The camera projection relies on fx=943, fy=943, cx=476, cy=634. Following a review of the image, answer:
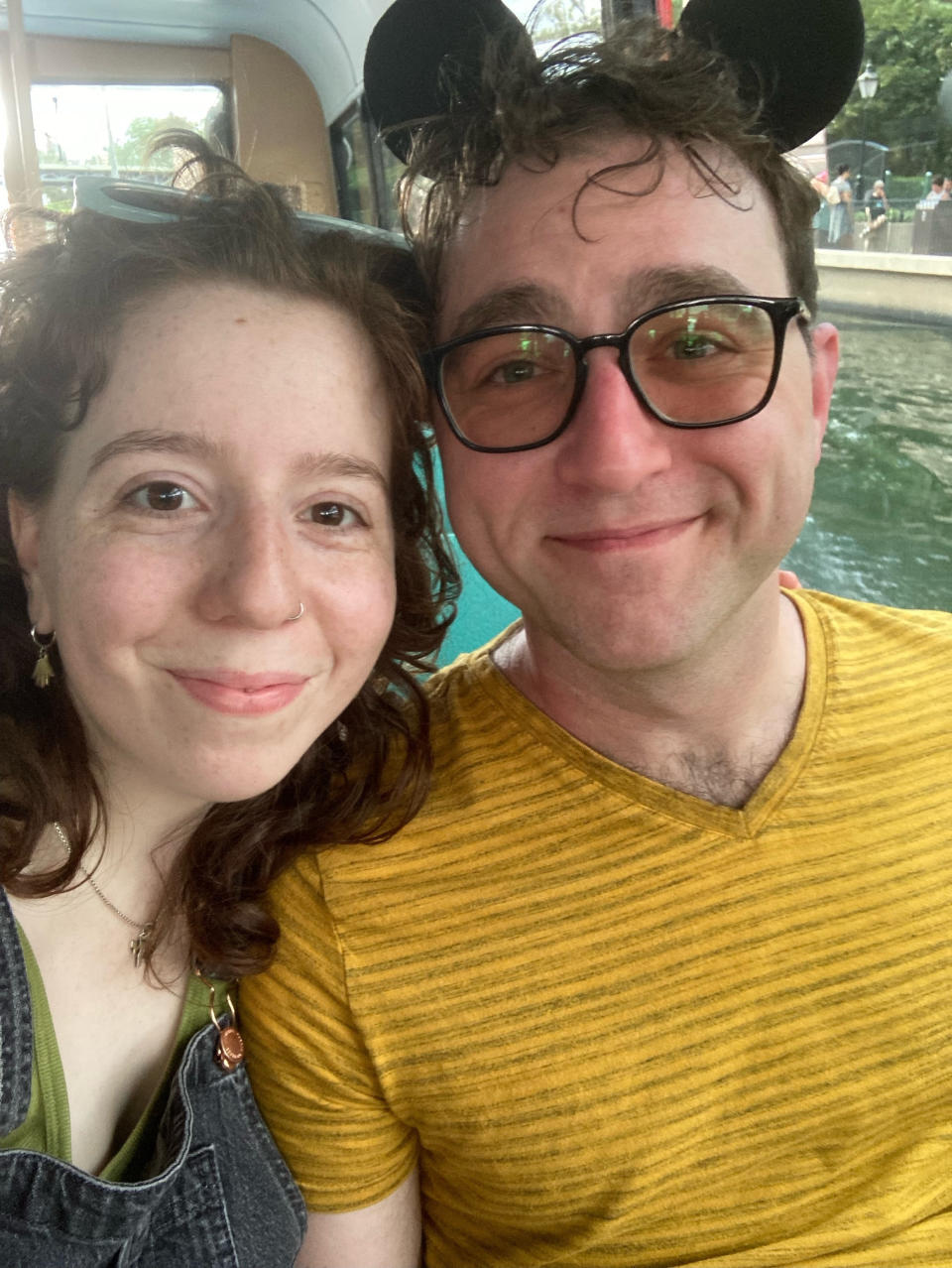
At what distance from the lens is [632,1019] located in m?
1.12

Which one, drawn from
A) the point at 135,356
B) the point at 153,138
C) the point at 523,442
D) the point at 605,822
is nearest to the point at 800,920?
the point at 605,822

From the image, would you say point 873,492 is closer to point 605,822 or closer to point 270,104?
point 605,822

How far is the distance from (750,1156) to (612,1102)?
0.18 meters

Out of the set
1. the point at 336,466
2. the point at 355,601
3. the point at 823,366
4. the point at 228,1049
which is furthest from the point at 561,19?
the point at 228,1049

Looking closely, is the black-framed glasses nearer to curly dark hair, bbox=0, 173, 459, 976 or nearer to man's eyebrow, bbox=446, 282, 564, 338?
man's eyebrow, bbox=446, 282, 564, 338

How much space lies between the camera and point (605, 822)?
3.92 feet

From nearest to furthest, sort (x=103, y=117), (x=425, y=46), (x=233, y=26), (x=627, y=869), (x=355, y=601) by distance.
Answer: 1. (x=355, y=601)
2. (x=627, y=869)
3. (x=425, y=46)
4. (x=103, y=117)
5. (x=233, y=26)

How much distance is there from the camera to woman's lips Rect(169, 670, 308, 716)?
0.98 m

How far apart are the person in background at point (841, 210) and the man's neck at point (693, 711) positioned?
0.66 meters

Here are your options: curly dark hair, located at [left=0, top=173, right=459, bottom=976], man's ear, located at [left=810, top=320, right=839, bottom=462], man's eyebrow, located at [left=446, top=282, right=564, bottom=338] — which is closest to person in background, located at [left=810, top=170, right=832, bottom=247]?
man's ear, located at [left=810, top=320, right=839, bottom=462]

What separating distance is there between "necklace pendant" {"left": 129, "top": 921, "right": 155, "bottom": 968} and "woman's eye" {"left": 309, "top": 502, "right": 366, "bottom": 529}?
57 cm

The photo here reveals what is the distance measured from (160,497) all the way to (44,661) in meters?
0.31

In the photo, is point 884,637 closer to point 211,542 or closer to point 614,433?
point 614,433

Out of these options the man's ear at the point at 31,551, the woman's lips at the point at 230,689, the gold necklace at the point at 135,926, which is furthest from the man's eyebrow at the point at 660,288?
the gold necklace at the point at 135,926
